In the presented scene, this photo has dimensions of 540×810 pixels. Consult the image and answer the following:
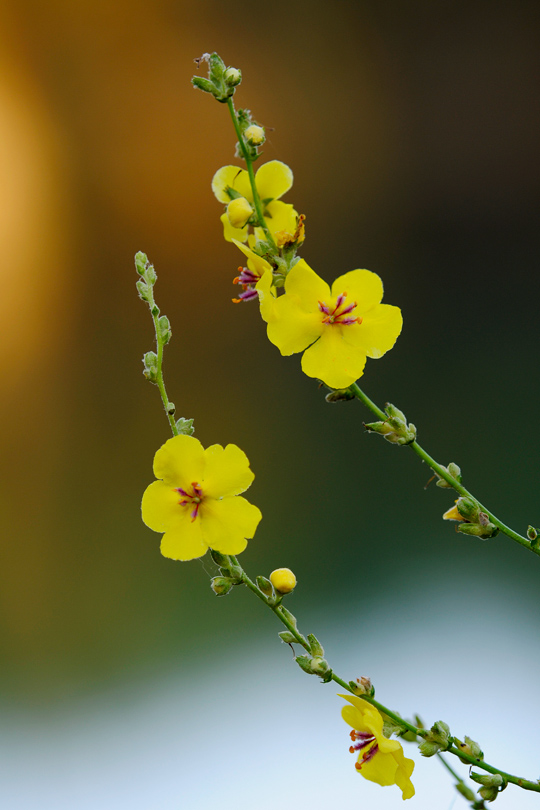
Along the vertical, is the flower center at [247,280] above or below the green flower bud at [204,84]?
below

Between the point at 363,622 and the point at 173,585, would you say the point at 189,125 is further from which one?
the point at 363,622

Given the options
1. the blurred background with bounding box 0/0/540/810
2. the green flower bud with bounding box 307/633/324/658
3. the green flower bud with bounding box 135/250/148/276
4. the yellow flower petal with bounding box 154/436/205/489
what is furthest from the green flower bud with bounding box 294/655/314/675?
the blurred background with bounding box 0/0/540/810

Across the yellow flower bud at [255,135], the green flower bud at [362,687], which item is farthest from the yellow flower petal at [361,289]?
the green flower bud at [362,687]

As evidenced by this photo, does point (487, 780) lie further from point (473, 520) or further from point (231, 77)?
point (231, 77)

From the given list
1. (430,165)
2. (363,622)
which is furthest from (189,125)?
(363,622)

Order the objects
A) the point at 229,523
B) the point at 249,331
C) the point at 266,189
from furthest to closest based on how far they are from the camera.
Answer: the point at 249,331 → the point at 266,189 → the point at 229,523

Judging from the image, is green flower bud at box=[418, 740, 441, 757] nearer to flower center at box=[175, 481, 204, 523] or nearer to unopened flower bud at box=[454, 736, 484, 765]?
unopened flower bud at box=[454, 736, 484, 765]

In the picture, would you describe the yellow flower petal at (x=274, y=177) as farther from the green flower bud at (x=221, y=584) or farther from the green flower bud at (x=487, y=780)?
the green flower bud at (x=487, y=780)

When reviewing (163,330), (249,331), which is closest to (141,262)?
(163,330)
